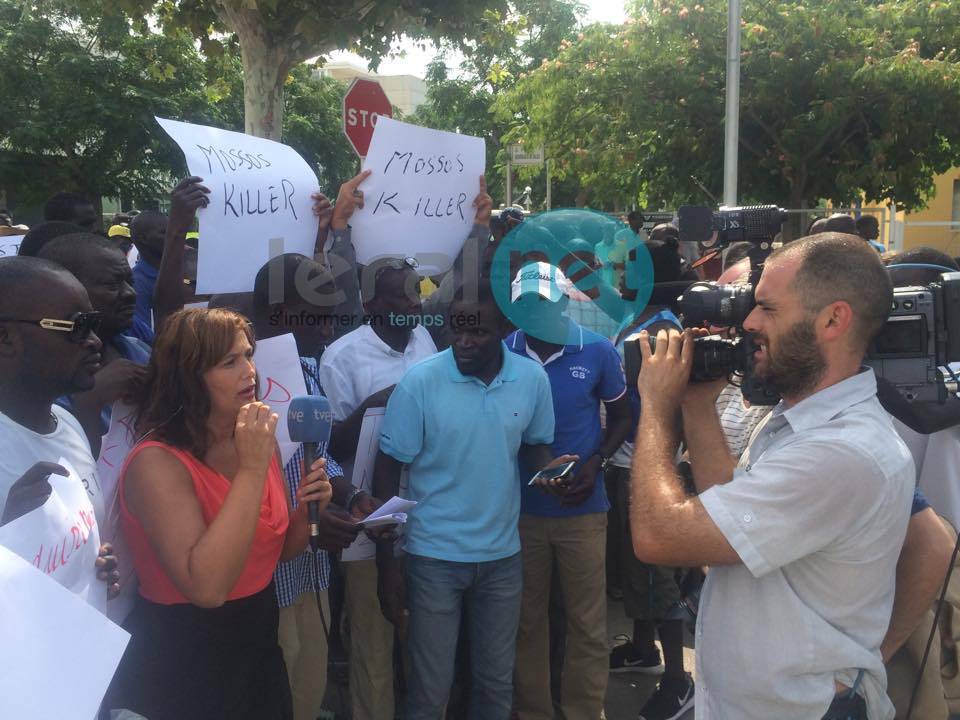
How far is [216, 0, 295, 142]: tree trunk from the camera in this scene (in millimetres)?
5977

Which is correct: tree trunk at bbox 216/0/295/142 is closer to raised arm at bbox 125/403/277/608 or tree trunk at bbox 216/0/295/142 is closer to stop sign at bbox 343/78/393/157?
stop sign at bbox 343/78/393/157

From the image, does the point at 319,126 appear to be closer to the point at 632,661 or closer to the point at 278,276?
the point at 632,661

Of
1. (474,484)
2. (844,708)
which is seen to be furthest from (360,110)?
(844,708)

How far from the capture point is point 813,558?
1.97m

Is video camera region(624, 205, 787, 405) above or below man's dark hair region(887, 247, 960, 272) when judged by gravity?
below

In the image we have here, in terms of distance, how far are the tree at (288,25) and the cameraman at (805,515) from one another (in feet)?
14.7

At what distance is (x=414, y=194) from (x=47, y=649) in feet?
8.83

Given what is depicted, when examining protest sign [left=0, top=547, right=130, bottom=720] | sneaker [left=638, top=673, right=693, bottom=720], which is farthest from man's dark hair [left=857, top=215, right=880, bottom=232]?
protest sign [left=0, top=547, right=130, bottom=720]

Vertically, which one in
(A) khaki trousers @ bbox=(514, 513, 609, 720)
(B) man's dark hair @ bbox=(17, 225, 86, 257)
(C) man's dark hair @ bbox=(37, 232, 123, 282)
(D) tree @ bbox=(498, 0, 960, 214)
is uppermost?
(D) tree @ bbox=(498, 0, 960, 214)

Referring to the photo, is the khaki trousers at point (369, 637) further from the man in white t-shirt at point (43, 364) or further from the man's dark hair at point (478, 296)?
the man in white t-shirt at point (43, 364)

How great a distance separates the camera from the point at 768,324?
2.05 meters

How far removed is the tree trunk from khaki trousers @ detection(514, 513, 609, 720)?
3.75m

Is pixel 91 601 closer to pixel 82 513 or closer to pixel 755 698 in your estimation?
pixel 82 513

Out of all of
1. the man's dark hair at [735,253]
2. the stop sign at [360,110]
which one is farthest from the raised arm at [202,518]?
the man's dark hair at [735,253]
